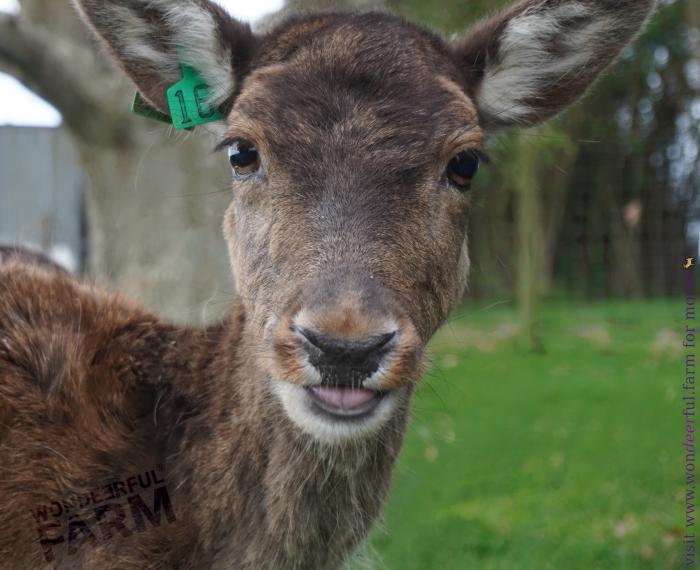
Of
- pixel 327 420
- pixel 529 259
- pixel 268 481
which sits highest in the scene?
pixel 327 420

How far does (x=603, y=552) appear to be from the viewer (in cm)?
602

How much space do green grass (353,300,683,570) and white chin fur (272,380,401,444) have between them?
894mm

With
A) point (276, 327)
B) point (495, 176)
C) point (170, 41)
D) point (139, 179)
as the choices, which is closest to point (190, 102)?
point (170, 41)

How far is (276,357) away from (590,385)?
922 centimetres

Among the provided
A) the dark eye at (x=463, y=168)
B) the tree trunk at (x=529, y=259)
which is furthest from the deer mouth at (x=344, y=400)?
the tree trunk at (x=529, y=259)

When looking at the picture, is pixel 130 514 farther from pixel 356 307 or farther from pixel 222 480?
pixel 356 307

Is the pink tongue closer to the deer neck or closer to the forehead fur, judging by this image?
the deer neck

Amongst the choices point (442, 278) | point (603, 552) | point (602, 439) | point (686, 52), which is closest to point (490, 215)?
point (686, 52)

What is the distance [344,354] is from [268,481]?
0.89 metres

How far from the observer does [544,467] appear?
8.21 m

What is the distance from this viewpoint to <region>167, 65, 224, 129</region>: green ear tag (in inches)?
160

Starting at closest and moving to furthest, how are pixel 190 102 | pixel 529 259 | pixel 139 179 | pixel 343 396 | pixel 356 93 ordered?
pixel 343 396 < pixel 356 93 < pixel 190 102 < pixel 139 179 < pixel 529 259

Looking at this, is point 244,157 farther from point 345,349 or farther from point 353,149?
point 345,349

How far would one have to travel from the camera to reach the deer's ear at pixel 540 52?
4.08m
